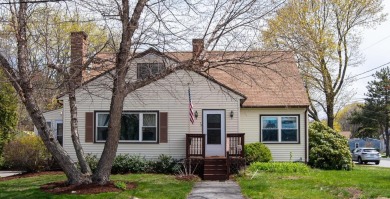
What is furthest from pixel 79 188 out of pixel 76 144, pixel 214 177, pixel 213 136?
pixel 213 136

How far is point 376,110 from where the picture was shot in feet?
215

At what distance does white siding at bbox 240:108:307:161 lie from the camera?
910 inches

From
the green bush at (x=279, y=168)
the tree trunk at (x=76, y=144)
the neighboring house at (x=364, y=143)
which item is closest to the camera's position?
the tree trunk at (x=76, y=144)

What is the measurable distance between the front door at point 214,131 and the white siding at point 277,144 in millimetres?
2444

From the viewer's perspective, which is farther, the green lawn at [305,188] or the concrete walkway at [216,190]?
the concrete walkway at [216,190]

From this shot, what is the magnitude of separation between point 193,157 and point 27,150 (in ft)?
24.4

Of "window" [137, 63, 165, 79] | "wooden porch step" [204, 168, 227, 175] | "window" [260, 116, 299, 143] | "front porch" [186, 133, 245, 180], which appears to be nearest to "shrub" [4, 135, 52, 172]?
"front porch" [186, 133, 245, 180]

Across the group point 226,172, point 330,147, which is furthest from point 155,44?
point 330,147

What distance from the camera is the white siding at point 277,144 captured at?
910 inches

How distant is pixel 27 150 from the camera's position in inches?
821

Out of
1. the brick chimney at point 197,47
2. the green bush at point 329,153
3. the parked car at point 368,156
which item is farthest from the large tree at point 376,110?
the brick chimney at point 197,47

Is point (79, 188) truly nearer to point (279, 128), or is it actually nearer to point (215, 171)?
point (215, 171)

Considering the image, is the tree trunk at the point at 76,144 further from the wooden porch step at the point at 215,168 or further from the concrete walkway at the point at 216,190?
the wooden porch step at the point at 215,168

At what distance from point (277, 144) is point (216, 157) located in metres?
4.66
